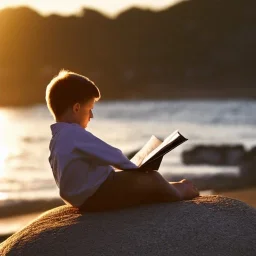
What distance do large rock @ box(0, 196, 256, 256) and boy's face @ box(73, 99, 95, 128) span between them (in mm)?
663

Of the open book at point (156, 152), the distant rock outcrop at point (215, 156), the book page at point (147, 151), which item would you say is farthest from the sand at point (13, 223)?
the distant rock outcrop at point (215, 156)

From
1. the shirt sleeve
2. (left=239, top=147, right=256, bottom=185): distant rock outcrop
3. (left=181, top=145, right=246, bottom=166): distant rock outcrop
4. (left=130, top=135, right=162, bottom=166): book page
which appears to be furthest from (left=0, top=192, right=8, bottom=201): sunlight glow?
the shirt sleeve

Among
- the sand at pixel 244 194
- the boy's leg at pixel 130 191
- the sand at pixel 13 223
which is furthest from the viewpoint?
the sand at pixel 244 194

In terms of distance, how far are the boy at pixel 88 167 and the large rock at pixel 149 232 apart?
0.09 metres

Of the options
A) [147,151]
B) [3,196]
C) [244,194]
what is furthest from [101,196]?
[3,196]

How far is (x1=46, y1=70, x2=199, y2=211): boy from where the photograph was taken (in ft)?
18.3

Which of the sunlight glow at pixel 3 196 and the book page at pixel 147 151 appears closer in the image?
the book page at pixel 147 151

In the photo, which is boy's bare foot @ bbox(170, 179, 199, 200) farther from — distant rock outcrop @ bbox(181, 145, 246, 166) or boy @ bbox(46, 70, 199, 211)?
distant rock outcrop @ bbox(181, 145, 246, 166)

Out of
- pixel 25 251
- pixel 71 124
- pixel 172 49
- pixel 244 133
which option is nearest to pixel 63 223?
pixel 25 251

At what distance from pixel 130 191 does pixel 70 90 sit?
0.82m

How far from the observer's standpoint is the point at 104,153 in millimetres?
5492

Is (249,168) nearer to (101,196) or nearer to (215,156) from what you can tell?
(215,156)

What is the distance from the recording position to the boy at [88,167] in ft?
18.3

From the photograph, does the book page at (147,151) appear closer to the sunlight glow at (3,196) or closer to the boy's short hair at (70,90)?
the boy's short hair at (70,90)
